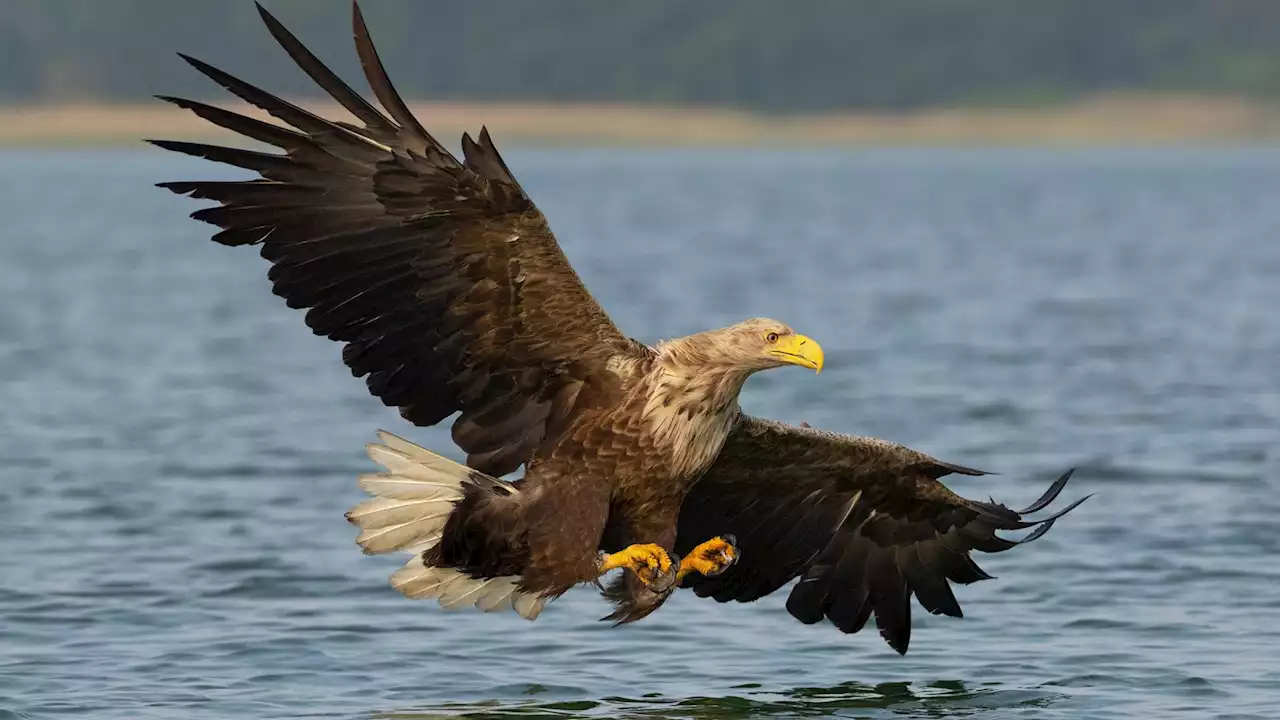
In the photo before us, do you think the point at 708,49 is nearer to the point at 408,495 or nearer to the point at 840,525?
the point at 840,525

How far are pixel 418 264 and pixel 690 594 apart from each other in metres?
3.48

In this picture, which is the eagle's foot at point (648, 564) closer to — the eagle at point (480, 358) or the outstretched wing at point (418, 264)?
the eagle at point (480, 358)

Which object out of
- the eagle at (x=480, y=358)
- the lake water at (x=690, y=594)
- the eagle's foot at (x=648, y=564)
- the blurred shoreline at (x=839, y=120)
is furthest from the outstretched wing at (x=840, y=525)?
the blurred shoreline at (x=839, y=120)

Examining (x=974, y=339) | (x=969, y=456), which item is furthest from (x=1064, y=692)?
(x=974, y=339)

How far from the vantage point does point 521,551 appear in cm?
779

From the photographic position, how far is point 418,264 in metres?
7.66

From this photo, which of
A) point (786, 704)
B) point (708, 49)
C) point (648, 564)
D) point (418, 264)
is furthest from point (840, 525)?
point (708, 49)

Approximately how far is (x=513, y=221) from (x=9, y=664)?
10.8ft

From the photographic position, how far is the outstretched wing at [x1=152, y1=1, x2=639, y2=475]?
7.38 meters

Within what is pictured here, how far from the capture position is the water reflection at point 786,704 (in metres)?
8.47

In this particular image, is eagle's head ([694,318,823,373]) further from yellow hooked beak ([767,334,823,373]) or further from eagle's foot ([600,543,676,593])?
eagle's foot ([600,543,676,593])

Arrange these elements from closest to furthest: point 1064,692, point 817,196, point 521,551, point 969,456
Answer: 1. point 521,551
2. point 1064,692
3. point 969,456
4. point 817,196

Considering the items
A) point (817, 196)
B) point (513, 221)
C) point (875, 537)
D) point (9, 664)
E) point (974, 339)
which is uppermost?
point (817, 196)

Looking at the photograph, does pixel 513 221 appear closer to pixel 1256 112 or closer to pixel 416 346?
pixel 416 346
